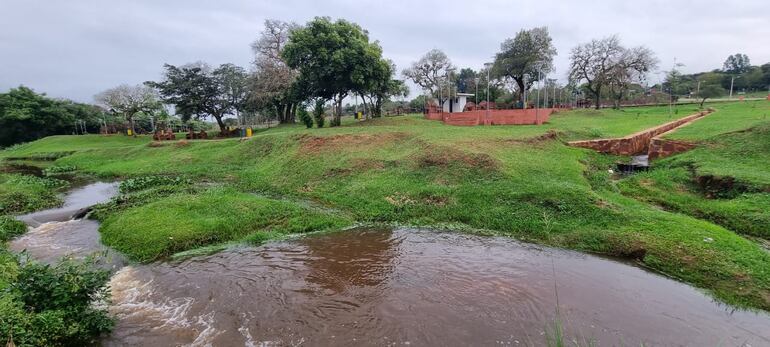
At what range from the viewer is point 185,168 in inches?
965

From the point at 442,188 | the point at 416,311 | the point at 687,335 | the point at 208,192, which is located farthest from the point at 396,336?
the point at 208,192

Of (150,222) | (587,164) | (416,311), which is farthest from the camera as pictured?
(587,164)

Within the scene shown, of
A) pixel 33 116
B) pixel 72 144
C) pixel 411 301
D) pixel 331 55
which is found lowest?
pixel 411 301

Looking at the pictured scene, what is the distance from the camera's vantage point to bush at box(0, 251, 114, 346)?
567 centimetres

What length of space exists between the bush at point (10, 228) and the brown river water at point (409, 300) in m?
2.15

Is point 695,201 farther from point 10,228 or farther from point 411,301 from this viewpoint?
point 10,228

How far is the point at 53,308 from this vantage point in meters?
6.27

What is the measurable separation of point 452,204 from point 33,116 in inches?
2194

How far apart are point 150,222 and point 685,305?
1358 centimetres

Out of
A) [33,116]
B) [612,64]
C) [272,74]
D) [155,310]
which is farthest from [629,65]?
[33,116]

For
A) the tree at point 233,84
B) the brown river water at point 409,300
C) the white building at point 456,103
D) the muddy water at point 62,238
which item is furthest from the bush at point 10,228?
the white building at point 456,103

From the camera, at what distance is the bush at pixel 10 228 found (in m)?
12.0

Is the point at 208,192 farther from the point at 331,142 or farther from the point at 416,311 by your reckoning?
the point at 416,311

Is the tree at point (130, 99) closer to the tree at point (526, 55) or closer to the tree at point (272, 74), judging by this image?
the tree at point (272, 74)
